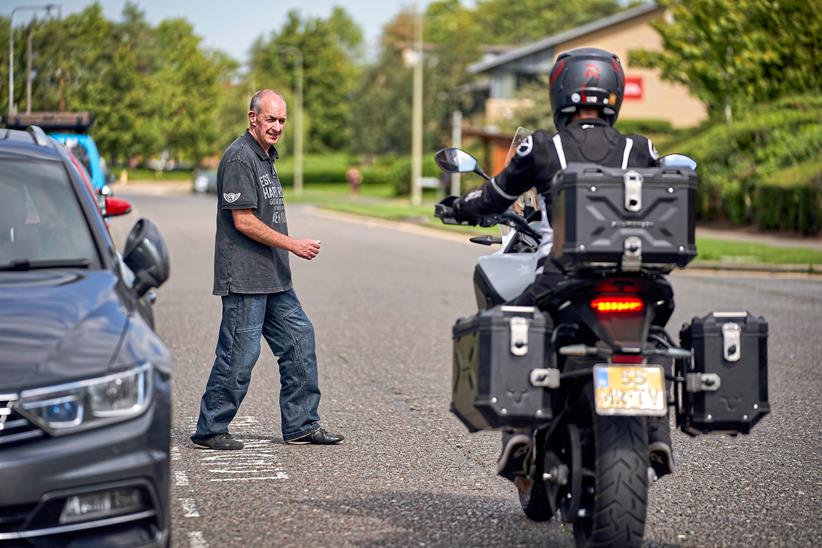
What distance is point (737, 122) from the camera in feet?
115

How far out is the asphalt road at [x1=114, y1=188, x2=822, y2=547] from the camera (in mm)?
5750

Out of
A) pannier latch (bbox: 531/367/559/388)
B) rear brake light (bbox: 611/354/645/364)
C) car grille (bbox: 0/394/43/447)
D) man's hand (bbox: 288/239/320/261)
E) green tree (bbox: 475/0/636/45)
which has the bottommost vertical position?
car grille (bbox: 0/394/43/447)

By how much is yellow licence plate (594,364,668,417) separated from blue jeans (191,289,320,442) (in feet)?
9.53

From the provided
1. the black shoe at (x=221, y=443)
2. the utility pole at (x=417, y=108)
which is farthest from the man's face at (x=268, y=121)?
the utility pole at (x=417, y=108)

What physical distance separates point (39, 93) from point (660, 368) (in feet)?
73.1

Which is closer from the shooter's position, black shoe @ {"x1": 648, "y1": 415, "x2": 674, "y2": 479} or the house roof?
black shoe @ {"x1": 648, "y1": 415, "x2": 674, "y2": 479}

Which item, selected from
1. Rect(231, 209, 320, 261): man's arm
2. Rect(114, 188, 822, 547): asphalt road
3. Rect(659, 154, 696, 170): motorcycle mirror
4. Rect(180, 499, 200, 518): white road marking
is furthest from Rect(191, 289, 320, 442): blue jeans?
Rect(659, 154, 696, 170): motorcycle mirror

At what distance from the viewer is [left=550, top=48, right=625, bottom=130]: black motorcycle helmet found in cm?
534

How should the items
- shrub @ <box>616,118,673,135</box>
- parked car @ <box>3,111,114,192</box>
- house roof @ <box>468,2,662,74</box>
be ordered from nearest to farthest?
parked car @ <box>3,111,114,192</box>, shrub @ <box>616,118,673,135</box>, house roof @ <box>468,2,662,74</box>

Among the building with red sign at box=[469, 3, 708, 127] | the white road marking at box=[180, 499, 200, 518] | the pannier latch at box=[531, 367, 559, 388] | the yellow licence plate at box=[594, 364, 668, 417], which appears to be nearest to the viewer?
the yellow licence plate at box=[594, 364, 668, 417]

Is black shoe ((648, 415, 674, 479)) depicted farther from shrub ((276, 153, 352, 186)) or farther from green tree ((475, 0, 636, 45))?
green tree ((475, 0, 636, 45))

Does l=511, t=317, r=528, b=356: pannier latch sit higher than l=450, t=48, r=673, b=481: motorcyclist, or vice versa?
l=450, t=48, r=673, b=481: motorcyclist

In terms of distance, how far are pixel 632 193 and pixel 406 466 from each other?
2.64 metres

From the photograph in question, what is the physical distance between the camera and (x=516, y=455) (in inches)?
210
